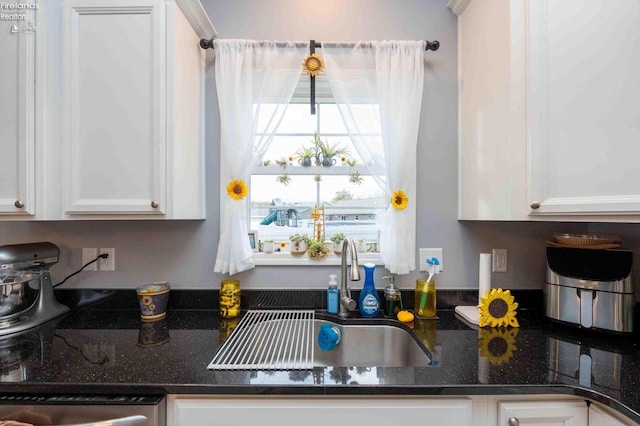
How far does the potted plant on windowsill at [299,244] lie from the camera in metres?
1.46

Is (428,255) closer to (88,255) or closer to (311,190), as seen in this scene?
(311,190)

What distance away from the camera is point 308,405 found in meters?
0.78

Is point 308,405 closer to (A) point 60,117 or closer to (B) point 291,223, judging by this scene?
(B) point 291,223

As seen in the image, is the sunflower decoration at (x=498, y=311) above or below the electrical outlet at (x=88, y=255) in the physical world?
below

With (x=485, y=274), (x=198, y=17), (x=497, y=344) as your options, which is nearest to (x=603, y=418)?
(x=497, y=344)

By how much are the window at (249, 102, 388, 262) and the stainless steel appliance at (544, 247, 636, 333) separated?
80 centimetres

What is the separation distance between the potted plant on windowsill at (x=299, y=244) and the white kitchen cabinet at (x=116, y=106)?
0.62 metres

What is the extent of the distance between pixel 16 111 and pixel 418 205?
1733 mm

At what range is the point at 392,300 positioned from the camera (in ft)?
4.27

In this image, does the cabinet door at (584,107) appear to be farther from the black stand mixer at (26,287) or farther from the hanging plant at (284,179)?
the black stand mixer at (26,287)

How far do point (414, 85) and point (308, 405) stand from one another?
1.38 metres

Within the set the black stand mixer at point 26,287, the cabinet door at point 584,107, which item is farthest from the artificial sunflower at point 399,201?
the black stand mixer at point 26,287

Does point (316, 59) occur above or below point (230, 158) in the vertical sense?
above

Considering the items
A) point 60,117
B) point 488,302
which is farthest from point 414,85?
point 60,117
